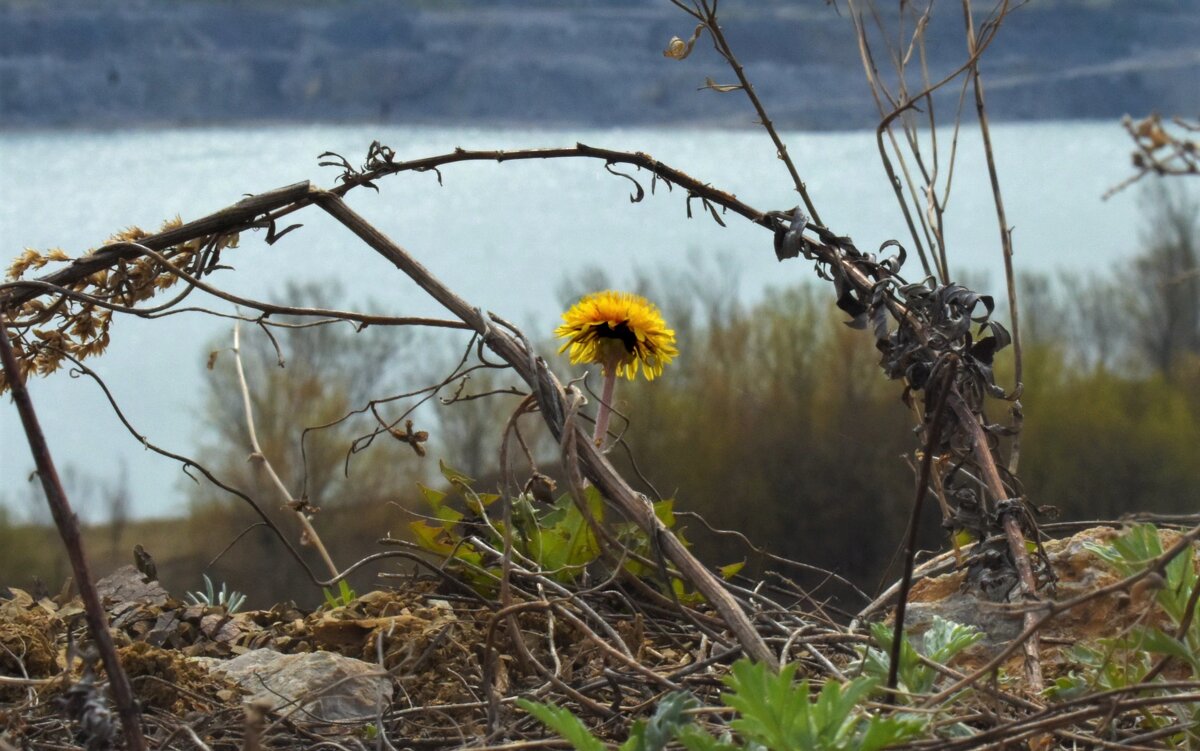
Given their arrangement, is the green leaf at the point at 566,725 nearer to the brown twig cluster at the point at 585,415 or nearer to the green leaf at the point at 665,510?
the brown twig cluster at the point at 585,415

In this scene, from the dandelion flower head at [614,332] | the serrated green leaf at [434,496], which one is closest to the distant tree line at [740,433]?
the serrated green leaf at [434,496]

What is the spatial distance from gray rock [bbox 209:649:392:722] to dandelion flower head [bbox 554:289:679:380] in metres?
0.25

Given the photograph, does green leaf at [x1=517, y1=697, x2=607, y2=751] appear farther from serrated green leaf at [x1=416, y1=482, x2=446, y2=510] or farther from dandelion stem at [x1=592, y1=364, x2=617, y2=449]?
serrated green leaf at [x1=416, y1=482, x2=446, y2=510]

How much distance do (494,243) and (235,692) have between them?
7.76 feet

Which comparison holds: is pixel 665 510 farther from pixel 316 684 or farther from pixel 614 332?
pixel 316 684

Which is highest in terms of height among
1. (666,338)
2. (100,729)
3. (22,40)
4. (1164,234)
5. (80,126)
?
(22,40)

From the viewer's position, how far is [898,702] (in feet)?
1.81

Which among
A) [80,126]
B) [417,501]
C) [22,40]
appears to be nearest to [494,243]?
[417,501]

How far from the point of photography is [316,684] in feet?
2.26

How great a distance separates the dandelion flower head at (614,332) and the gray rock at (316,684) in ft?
0.83

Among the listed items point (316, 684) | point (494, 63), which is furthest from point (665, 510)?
point (494, 63)

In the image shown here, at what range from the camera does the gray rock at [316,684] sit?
676mm

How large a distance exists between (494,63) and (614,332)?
536cm

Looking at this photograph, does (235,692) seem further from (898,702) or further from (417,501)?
(417,501)
